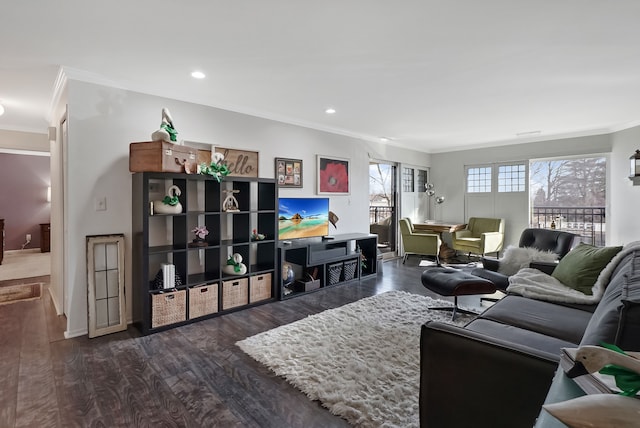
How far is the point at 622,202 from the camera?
504 cm

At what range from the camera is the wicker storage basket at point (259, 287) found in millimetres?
3678

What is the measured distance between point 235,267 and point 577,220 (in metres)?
6.70

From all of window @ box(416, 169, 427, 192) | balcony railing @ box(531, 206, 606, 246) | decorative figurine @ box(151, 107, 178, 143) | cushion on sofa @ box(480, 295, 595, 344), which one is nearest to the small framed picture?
decorative figurine @ box(151, 107, 178, 143)

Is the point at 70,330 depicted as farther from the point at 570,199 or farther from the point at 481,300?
the point at 570,199

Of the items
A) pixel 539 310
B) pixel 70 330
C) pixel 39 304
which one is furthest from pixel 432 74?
pixel 39 304

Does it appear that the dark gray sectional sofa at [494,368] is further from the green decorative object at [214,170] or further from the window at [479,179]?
the window at [479,179]

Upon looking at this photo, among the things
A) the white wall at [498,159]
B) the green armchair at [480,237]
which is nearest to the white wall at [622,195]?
the white wall at [498,159]

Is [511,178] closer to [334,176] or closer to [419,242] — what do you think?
[419,242]

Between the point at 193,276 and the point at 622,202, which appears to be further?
the point at 622,202

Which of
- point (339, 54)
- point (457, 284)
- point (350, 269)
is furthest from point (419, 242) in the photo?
point (339, 54)

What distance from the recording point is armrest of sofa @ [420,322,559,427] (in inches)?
47.9

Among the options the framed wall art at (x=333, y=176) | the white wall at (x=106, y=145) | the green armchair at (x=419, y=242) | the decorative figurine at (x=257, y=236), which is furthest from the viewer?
the green armchair at (x=419, y=242)

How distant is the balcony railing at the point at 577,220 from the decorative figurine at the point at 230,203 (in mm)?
5880

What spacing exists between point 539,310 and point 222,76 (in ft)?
10.2
